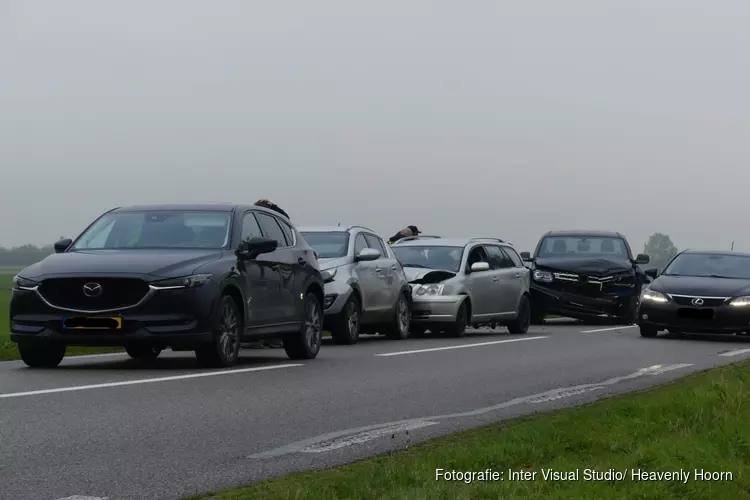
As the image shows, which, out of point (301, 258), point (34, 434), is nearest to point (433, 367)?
point (301, 258)

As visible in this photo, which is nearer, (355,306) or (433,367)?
(433,367)

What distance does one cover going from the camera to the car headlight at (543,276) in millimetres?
30156

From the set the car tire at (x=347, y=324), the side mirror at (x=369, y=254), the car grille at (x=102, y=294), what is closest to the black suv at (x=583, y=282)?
the car tire at (x=347, y=324)

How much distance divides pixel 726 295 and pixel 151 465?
17.7 m

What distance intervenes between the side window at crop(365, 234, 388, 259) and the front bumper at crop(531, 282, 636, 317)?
23.8 ft

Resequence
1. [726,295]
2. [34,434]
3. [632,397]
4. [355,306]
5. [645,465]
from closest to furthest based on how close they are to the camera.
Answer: [645,465] → [34,434] → [632,397] → [355,306] → [726,295]

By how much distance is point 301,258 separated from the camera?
56.5 ft

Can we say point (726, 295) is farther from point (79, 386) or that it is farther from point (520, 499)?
point (520, 499)

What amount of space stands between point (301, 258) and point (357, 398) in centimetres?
533

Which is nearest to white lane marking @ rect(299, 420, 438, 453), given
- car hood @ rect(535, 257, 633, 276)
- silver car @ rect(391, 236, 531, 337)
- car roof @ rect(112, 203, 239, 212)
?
car roof @ rect(112, 203, 239, 212)

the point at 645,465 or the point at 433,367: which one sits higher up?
the point at 645,465

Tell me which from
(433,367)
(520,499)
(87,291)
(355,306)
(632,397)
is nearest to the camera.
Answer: (520,499)

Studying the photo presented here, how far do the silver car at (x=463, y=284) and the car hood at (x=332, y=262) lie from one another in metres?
3.19

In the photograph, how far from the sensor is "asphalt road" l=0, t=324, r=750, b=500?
25.3 feet
